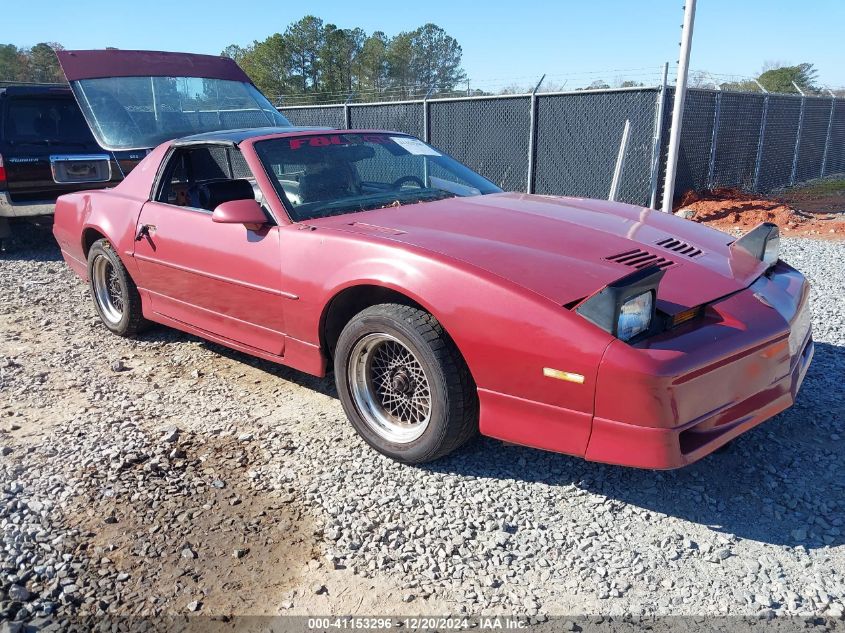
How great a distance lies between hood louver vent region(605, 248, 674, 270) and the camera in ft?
9.61

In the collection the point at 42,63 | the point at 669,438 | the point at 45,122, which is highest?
the point at 42,63

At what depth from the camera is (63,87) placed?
802cm

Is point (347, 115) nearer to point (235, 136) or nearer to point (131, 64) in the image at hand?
point (131, 64)

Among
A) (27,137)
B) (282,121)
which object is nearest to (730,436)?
(282,121)

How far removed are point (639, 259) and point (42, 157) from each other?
23.0 ft

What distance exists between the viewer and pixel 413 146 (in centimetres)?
449

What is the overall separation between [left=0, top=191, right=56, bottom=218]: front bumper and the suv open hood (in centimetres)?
184

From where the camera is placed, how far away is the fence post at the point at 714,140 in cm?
1162

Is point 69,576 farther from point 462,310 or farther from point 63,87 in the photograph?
point 63,87

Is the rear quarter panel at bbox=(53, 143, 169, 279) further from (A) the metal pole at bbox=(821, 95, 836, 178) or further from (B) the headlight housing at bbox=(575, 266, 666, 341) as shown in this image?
(A) the metal pole at bbox=(821, 95, 836, 178)

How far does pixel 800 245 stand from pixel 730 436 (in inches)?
257

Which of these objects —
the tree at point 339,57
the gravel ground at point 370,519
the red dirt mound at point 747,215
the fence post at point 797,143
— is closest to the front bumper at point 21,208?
the gravel ground at point 370,519

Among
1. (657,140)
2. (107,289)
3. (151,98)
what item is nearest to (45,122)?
(151,98)

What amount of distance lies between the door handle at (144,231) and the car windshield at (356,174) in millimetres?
1053
